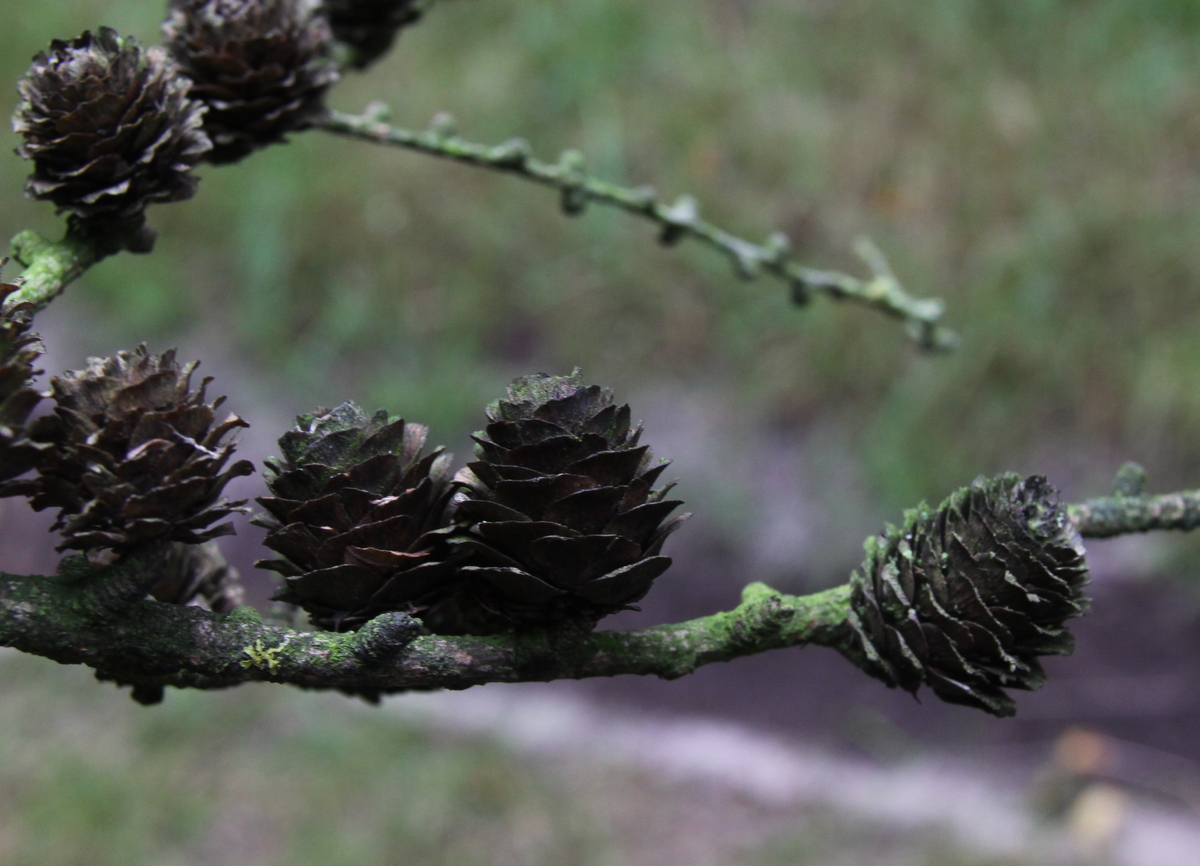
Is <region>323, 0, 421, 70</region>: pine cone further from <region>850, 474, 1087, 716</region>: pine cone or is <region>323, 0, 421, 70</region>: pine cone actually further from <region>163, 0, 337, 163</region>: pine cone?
<region>850, 474, 1087, 716</region>: pine cone

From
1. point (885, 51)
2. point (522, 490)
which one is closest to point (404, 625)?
point (522, 490)

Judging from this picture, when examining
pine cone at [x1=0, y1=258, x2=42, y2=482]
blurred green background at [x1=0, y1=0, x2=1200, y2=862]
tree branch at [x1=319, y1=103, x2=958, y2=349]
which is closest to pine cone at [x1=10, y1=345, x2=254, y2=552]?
pine cone at [x1=0, y1=258, x2=42, y2=482]

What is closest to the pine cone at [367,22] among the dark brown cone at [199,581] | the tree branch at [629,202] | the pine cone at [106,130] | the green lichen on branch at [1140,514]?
the tree branch at [629,202]

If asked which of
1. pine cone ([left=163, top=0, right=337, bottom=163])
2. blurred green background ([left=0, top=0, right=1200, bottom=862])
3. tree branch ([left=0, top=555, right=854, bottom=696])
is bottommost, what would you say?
tree branch ([left=0, top=555, right=854, bottom=696])

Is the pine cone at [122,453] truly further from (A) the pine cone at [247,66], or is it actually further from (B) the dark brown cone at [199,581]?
(A) the pine cone at [247,66]

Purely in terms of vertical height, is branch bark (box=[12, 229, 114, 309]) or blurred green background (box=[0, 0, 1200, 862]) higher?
blurred green background (box=[0, 0, 1200, 862])

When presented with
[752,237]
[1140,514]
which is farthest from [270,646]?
[752,237]
